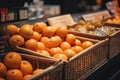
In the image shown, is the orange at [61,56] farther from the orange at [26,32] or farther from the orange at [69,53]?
the orange at [26,32]

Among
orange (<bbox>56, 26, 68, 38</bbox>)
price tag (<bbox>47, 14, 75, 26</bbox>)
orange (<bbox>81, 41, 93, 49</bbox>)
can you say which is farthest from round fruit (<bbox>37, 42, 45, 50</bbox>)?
price tag (<bbox>47, 14, 75, 26</bbox>)

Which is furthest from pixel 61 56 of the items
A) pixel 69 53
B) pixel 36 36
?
pixel 36 36

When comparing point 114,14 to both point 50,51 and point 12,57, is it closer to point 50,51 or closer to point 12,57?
point 50,51

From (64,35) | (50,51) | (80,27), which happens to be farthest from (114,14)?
(50,51)

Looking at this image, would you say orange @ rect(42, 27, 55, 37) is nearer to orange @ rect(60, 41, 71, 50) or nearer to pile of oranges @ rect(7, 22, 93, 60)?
pile of oranges @ rect(7, 22, 93, 60)

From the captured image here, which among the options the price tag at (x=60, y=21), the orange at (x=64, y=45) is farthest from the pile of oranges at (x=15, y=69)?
the price tag at (x=60, y=21)

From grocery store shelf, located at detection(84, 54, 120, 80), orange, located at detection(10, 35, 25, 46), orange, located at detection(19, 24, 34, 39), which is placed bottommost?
grocery store shelf, located at detection(84, 54, 120, 80)

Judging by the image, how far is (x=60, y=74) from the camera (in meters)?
1.41

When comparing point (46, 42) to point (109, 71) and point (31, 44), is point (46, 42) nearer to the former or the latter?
point (31, 44)

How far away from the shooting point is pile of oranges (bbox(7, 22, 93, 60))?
172 cm

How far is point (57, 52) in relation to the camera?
178cm

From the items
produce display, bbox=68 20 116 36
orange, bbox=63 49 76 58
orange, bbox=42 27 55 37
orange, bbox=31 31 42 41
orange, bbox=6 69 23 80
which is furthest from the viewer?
produce display, bbox=68 20 116 36

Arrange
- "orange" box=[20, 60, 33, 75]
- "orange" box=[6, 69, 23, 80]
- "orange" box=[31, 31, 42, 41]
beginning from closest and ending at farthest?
1. "orange" box=[6, 69, 23, 80]
2. "orange" box=[20, 60, 33, 75]
3. "orange" box=[31, 31, 42, 41]

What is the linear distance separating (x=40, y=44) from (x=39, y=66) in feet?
1.06
